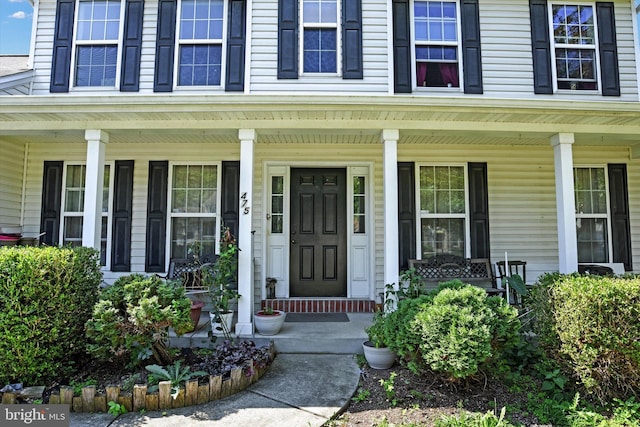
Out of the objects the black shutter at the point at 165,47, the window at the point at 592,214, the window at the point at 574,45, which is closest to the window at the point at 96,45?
the black shutter at the point at 165,47

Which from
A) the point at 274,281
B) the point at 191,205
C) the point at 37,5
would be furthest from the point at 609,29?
the point at 37,5

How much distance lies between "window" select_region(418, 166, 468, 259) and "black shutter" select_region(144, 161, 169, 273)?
12.7 ft

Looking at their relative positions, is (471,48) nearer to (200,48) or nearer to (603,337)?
(200,48)

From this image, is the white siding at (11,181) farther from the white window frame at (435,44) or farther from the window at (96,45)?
the white window frame at (435,44)

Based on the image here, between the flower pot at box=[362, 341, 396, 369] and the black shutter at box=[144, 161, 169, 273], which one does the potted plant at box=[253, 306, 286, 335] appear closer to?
the flower pot at box=[362, 341, 396, 369]

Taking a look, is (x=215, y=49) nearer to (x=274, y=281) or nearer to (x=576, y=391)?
(x=274, y=281)

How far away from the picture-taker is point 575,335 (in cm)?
301

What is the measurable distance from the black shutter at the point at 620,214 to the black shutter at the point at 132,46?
7448mm

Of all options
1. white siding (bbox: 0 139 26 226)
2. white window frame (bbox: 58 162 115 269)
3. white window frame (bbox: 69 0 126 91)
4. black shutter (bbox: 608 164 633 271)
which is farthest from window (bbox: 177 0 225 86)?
black shutter (bbox: 608 164 633 271)

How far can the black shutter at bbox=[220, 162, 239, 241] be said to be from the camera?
18.6 ft

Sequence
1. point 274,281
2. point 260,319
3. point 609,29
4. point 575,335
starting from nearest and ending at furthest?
point 575,335 < point 260,319 < point 274,281 < point 609,29

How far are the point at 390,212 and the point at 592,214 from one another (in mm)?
3715

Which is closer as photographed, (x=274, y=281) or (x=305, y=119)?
(x=305, y=119)

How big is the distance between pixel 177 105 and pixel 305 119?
1.44 metres
